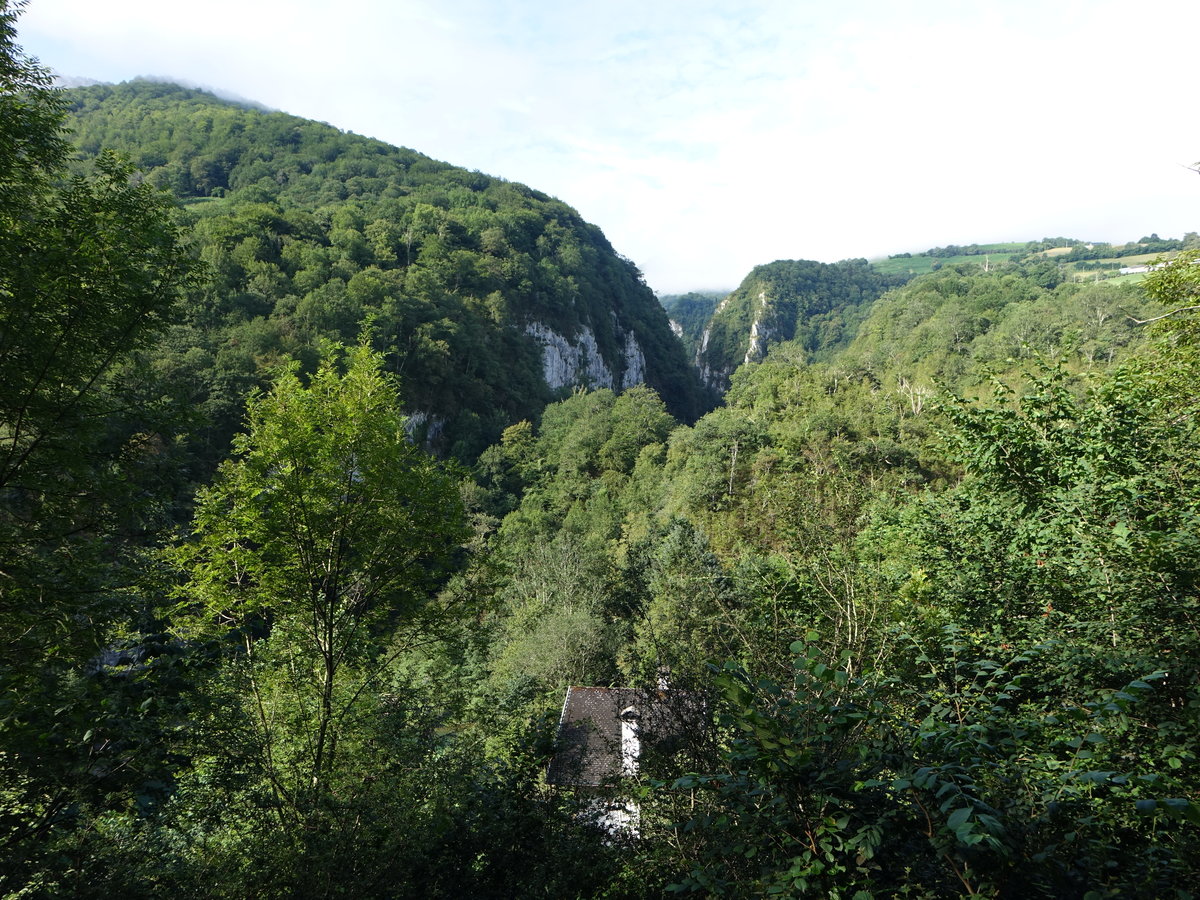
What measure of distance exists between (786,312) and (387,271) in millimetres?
117042

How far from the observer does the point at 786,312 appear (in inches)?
6093

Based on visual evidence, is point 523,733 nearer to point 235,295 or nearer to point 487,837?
point 487,837

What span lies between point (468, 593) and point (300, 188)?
320 ft

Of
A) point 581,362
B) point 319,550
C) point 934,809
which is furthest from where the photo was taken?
point 581,362

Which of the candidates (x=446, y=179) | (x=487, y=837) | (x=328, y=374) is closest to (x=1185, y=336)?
(x=487, y=837)

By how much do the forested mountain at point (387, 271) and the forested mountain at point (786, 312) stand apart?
82.3ft

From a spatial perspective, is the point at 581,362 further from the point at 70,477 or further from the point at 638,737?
the point at 638,737

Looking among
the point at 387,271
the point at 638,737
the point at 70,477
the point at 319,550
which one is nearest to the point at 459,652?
the point at 319,550

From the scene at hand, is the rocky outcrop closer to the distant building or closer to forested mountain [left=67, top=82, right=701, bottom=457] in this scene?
forested mountain [left=67, top=82, right=701, bottom=457]

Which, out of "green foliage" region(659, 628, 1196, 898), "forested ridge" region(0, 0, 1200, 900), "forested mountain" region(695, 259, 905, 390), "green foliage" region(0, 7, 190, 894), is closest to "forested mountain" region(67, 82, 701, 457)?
"forested ridge" region(0, 0, 1200, 900)

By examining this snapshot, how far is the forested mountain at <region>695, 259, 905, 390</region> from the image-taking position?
14225 cm

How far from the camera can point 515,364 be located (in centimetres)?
7581

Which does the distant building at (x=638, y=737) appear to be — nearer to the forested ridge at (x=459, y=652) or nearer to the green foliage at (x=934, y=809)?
the forested ridge at (x=459, y=652)

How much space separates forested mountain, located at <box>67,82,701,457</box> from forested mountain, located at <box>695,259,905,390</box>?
25095 millimetres
